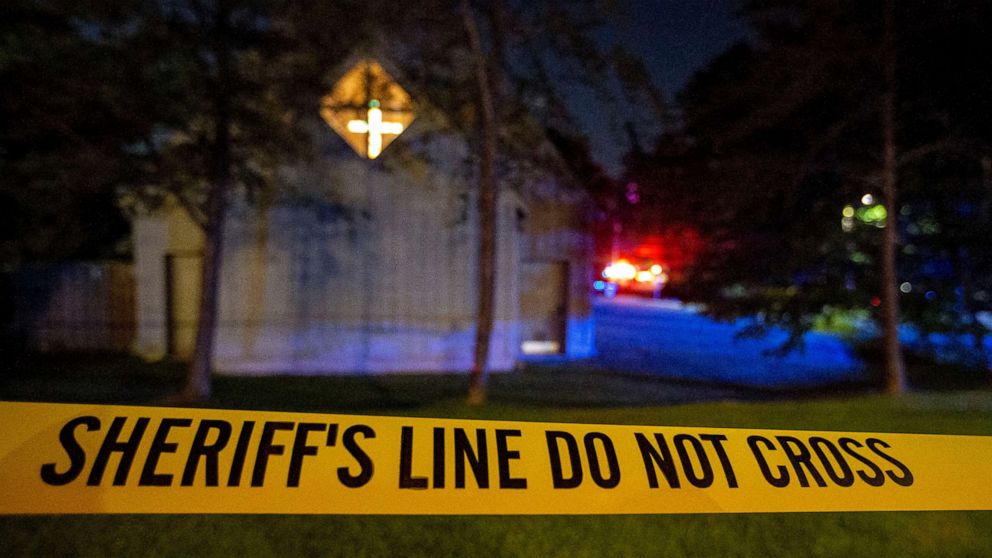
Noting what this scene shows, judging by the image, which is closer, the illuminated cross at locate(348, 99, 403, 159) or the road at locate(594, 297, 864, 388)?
the illuminated cross at locate(348, 99, 403, 159)

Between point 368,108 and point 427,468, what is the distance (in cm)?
651

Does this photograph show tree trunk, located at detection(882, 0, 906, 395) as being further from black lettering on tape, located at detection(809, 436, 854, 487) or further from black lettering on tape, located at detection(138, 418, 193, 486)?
black lettering on tape, located at detection(138, 418, 193, 486)

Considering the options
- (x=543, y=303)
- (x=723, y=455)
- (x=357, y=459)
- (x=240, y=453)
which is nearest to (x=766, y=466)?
(x=723, y=455)

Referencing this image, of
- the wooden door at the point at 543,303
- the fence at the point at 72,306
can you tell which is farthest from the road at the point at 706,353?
the fence at the point at 72,306

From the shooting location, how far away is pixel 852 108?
1045 cm

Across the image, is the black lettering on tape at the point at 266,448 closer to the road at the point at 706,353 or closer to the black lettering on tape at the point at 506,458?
the black lettering on tape at the point at 506,458

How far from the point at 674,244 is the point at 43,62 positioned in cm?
1083

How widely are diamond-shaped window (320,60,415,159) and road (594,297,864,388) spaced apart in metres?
5.81

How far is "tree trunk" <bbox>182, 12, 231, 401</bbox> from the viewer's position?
8914 millimetres

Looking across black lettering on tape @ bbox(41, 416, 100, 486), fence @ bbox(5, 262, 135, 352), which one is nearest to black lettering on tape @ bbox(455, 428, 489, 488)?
black lettering on tape @ bbox(41, 416, 100, 486)

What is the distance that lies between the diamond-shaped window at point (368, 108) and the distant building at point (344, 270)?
7 cm

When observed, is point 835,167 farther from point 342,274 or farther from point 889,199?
point 342,274

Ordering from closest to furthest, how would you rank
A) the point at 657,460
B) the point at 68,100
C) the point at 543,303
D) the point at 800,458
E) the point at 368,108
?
the point at 657,460
the point at 800,458
the point at 68,100
the point at 368,108
the point at 543,303

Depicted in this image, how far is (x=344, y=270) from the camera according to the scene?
12703mm
